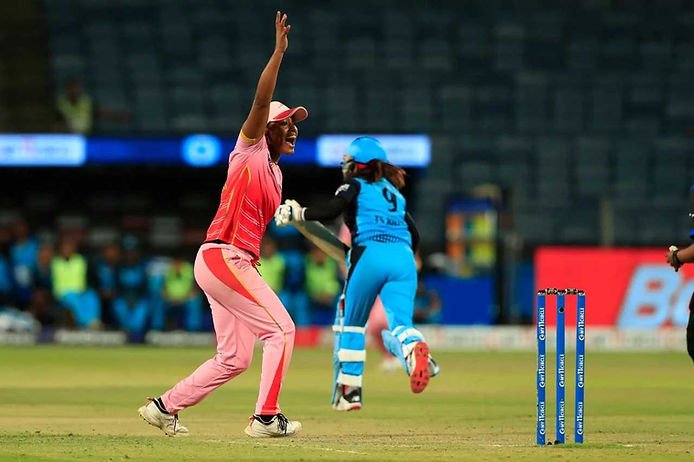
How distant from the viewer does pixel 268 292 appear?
8.53 m

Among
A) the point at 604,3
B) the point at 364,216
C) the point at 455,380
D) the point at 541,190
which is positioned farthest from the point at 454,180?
the point at 364,216

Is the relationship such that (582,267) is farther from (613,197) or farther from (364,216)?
(364,216)

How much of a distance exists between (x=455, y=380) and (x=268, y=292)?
285 inches

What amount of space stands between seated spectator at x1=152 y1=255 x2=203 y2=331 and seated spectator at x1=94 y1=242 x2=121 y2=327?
74cm

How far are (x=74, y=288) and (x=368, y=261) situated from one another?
12840 mm

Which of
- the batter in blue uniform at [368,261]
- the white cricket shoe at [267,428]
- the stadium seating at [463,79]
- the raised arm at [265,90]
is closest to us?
the raised arm at [265,90]

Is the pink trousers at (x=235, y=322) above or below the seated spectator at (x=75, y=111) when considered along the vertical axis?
below

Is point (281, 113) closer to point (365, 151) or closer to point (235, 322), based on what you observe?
point (235, 322)

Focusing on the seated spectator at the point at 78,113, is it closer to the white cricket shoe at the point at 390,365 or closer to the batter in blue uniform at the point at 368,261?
the white cricket shoe at the point at 390,365

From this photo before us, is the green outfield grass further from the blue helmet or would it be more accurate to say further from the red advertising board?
the blue helmet

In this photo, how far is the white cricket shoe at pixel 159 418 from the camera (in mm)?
8617

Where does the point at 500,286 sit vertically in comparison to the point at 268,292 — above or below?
above

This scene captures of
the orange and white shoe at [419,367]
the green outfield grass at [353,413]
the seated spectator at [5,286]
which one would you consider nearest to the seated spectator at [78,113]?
the seated spectator at [5,286]

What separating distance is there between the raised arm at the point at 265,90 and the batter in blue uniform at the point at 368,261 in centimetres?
207
